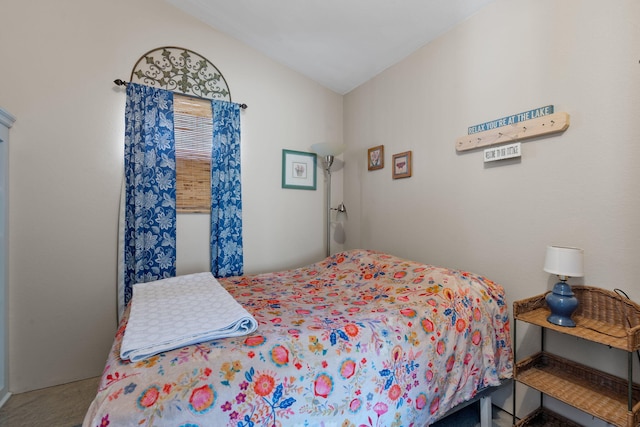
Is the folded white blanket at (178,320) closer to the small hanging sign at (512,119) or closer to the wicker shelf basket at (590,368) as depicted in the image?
the wicker shelf basket at (590,368)

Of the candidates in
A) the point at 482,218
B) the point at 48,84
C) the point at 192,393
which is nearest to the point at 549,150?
the point at 482,218

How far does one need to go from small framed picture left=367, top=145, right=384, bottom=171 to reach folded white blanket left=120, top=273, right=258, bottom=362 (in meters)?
1.82

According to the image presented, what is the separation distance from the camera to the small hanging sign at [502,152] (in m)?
1.66

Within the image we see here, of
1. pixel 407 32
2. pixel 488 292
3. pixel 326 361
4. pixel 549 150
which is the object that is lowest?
pixel 326 361

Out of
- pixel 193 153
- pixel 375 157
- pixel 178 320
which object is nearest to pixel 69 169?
pixel 193 153

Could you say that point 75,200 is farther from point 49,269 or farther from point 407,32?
point 407,32

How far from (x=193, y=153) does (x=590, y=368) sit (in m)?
2.95

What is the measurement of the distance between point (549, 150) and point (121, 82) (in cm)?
292

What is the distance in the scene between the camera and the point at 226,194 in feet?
8.26

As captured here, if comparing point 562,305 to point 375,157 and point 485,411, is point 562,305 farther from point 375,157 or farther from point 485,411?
point 375,157

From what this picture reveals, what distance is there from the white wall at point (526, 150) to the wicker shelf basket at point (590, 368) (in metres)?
0.08

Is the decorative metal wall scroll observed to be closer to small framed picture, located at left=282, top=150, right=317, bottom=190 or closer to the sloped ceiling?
the sloped ceiling

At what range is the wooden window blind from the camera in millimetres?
2387

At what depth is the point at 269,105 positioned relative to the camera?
9.21 ft
